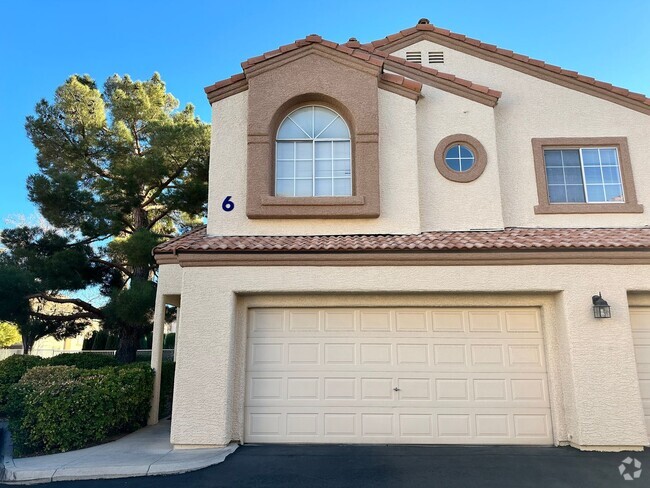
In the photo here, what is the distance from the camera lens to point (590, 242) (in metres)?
7.75

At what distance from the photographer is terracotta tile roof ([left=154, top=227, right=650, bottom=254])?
25.2 feet

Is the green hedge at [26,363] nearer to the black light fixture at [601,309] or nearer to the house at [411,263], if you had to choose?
the house at [411,263]

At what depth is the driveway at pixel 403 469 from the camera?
236 inches

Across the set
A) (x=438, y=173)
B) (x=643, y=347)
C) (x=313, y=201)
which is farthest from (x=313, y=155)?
(x=643, y=347)

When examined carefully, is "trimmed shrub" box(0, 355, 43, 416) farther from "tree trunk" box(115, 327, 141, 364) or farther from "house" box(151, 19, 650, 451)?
"house" box(151, 19, 650, 451)

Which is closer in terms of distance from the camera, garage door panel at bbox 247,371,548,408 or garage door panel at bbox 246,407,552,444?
garage door panel at bbox 246,407,552,444

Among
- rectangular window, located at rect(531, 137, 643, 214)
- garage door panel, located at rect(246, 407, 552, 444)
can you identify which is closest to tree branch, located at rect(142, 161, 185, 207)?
garage door panel, located at rect(246, 407, 552, 444)

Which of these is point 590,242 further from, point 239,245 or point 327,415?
point 239,245

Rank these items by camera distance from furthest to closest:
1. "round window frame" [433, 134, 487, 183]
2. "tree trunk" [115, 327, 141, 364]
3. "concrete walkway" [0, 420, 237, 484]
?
"tree trunk" [115, 327, 141, 364] → "round window frame" [433, 134, 487, 183] → "concrete walkway" [0, 420, 237, 484]

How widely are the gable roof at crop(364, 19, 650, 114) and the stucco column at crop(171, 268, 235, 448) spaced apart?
7525mm

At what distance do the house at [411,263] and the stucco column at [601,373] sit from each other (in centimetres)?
2

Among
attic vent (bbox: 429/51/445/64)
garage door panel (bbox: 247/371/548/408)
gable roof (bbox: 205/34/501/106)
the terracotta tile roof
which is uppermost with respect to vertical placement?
attic vent (bbox: 429/51/445/64)


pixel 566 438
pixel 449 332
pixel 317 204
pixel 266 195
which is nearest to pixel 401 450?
pixel 449 332

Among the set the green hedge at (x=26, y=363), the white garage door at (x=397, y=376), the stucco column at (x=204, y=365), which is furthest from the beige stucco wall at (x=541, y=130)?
the green hedge at (x=26, y=363)
